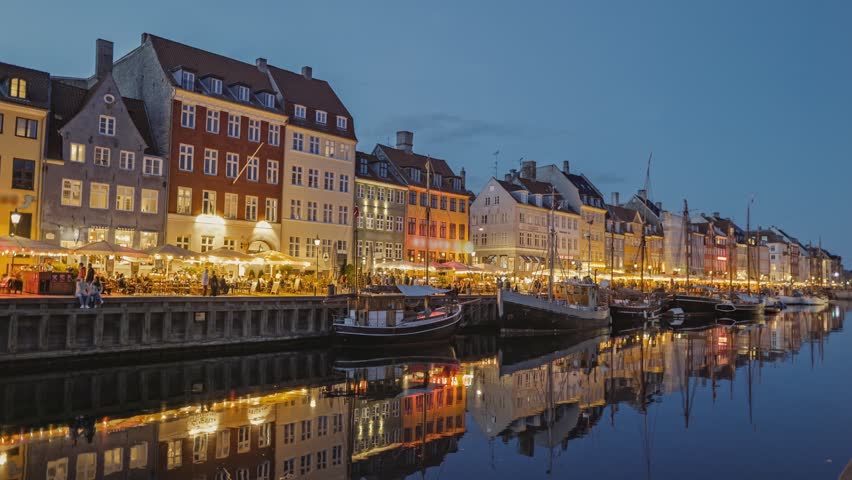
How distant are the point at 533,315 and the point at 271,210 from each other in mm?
19777

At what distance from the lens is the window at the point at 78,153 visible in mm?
37531

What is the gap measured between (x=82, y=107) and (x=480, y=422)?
101ft

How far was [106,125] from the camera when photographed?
1531 inches

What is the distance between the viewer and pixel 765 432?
19.6 metres

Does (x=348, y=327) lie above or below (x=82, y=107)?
below

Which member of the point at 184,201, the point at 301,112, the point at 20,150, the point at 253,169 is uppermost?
the point at 301,112

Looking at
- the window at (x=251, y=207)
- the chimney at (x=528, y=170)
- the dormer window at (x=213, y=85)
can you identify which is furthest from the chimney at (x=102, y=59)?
the chimney at (x=528, y=170)

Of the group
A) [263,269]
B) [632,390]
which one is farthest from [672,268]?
[632,390]

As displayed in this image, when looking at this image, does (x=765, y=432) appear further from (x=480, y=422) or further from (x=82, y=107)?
(x=82, y=107)

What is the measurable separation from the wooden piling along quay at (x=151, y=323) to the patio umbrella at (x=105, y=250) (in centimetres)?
325

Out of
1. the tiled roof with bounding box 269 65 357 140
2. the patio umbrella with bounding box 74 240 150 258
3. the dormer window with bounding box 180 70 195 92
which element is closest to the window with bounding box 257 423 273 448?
the patio umbrella with bounding box 74 240 150 258

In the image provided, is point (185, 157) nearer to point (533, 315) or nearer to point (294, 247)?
point (294, 247)

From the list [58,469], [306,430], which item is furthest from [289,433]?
[58,469]

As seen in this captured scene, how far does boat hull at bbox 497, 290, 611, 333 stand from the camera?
4322 centimetres
